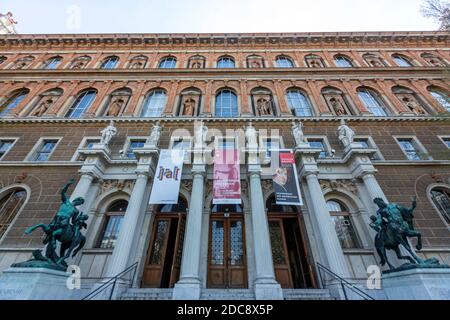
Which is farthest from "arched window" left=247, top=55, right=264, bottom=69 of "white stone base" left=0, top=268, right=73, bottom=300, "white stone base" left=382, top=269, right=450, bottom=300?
"white stone base" left=0, top=268, right=73, bottom=300

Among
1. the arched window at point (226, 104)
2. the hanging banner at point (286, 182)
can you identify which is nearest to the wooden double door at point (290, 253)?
the hanging banner at point (286, 182)

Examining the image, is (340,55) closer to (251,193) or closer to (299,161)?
(299,161)

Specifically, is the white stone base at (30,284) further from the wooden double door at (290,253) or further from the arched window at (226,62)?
the arched window at (226,62)

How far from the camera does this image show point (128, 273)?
8469mm

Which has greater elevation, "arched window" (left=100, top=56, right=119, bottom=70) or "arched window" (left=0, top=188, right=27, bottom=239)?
"arched window" (left=100, top=56, right=119, bottom=70)

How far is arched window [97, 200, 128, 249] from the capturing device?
9.92 metres

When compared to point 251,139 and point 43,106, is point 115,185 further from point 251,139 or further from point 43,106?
point 43,106

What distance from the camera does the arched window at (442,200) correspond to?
10516mm

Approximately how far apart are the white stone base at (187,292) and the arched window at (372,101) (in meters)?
15.9

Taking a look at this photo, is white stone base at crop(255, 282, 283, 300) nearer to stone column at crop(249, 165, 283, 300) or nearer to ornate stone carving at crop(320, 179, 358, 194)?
stone column at crop(249, 165, 283, 300)

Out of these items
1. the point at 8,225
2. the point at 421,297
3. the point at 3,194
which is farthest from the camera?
the point at 3,194

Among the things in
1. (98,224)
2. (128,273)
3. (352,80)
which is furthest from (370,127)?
(98,224)

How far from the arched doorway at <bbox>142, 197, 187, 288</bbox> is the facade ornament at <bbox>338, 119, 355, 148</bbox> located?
31.2 feet

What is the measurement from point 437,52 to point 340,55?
8.99m
